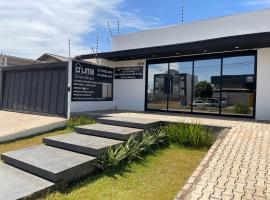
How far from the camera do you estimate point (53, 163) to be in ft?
17.7

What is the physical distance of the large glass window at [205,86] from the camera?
36.0ft

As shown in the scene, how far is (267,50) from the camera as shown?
10422 mm

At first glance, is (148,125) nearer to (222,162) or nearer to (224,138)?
(224,138)

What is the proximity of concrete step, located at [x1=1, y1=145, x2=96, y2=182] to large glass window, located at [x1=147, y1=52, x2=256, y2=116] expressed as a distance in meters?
7.52

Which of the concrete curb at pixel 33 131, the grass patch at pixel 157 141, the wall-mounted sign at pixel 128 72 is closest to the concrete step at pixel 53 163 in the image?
the grass patch at pixel 157 141

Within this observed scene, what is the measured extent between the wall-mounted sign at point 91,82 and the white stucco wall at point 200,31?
2.29 m

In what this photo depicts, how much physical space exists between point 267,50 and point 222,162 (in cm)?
720

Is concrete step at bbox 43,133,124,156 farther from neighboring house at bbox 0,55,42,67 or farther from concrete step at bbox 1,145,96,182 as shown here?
neighboring house at bbox 0,55,42,67

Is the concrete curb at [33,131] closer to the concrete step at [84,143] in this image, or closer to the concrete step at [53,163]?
the concrete step at [84,143]

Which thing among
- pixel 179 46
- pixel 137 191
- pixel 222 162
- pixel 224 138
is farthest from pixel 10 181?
pixel 179 46

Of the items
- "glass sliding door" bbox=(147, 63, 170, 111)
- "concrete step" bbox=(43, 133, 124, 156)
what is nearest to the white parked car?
"glass sliding door" bbox=(147, 63, 170, 111)

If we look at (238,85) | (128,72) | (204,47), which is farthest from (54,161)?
(128,72)

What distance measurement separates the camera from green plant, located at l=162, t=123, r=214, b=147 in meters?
7.67

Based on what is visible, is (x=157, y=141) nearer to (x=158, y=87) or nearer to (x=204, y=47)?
(x=204, y=47)
